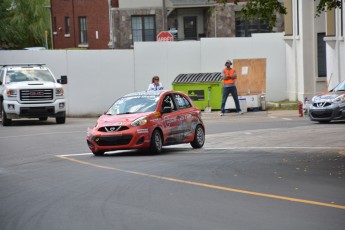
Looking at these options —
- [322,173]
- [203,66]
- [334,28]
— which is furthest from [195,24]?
[322,173]

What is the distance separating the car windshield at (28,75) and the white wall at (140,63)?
4657 millimetres

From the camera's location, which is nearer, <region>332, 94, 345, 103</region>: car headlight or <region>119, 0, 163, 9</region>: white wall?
<region>332, 94, 345, 103</region>: car headlight

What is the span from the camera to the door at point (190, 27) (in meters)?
55.0

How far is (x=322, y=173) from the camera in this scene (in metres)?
15.9

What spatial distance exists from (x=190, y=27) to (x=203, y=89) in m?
20.5

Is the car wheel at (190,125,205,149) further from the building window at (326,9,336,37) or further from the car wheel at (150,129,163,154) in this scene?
the building window at (326,9,336,37)

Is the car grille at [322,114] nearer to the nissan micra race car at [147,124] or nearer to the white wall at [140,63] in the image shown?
the nissan micra race car at [147,124]

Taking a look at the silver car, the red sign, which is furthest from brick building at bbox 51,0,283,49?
the silver car

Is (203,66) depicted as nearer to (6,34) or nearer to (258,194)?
(6,34)

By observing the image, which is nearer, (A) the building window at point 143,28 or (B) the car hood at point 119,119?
(B) the car hood at point 119,119

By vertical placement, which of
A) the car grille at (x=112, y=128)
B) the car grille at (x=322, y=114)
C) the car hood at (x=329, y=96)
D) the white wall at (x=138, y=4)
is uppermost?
the white wall at (x=138, y=4)

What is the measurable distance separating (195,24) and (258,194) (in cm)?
4236

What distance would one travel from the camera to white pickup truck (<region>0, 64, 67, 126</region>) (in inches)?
1214

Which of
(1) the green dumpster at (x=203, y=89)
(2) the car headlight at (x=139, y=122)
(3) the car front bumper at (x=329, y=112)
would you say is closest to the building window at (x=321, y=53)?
(1) the green dumpster at (x=203, y=89)
